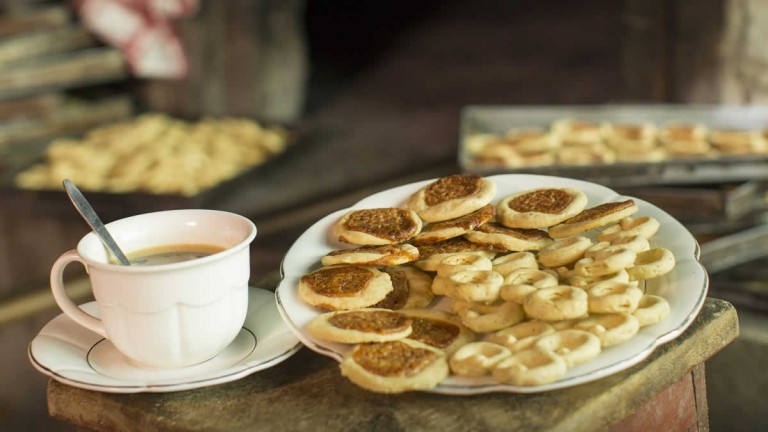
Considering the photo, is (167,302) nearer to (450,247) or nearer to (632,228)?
(450,247)

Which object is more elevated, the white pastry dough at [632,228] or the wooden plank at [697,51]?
the white pastry dough at [632,228]

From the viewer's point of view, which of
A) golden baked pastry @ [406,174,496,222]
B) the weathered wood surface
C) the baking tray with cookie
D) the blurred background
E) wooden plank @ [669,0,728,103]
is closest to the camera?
golden baked pastry @ [406,174,496,222]

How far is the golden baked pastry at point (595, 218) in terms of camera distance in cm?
124

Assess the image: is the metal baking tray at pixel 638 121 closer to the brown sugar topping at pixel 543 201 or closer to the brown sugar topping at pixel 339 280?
the brown sugar topping at pixel 543 201

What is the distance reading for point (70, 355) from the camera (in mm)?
1193

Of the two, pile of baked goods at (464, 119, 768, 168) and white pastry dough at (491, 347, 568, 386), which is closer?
white pastry dough at (491, 347, 568, 386)

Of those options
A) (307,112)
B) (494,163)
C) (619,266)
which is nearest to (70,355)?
(619,266)

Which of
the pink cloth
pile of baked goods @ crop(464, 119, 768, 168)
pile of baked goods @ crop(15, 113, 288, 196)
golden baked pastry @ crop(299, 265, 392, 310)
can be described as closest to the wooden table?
golden baked pastry @ crop(299, 265, 392, 310)

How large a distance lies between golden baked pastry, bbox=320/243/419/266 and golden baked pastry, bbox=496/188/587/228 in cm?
17

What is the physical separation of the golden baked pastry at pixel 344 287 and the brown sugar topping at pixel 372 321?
0.09 feet

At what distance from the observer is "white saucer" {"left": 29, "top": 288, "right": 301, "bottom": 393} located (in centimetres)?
112

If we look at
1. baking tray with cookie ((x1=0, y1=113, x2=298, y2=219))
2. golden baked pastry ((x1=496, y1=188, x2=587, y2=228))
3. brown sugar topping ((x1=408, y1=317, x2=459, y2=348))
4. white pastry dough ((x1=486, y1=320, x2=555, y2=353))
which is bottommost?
baking tray with cookie ((x1=0, y1=113, x2=298, y2=219))

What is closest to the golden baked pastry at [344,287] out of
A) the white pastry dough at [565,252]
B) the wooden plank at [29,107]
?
the white pastry dough at [565,252]

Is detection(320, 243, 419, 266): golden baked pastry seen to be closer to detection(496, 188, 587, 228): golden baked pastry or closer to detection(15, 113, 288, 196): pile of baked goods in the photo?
detection(496, 188, 587, 228): golden baked pastry
